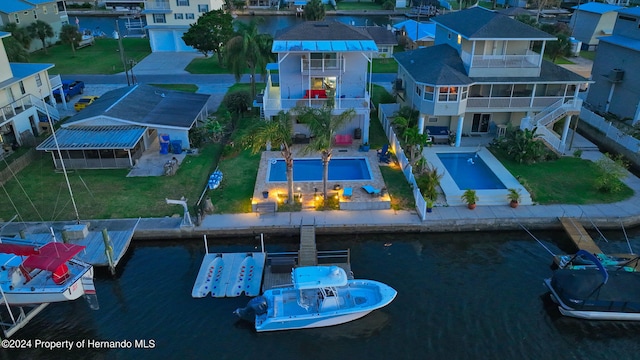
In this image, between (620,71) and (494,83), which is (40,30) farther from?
(620,71)

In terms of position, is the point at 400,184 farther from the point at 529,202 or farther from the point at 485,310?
the point at 485,310

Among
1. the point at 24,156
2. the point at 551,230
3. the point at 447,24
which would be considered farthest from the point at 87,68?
the point at 551,230

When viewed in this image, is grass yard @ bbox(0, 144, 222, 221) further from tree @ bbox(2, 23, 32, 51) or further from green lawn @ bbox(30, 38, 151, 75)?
tree @ bbox(2, 23, 32, 51)

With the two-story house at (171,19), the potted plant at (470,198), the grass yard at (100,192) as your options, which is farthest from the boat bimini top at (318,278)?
the two-story house at (171,19)

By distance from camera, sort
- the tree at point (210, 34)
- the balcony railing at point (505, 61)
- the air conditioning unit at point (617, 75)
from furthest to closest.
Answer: the tree at point (210, 34) < the air conditioning unit at point (617, 75) < the balcony railing at point (505, 61)

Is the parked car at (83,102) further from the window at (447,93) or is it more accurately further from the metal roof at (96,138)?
Answer: the window at (447,93)

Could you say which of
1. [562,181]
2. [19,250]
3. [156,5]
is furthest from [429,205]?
[156,5]
